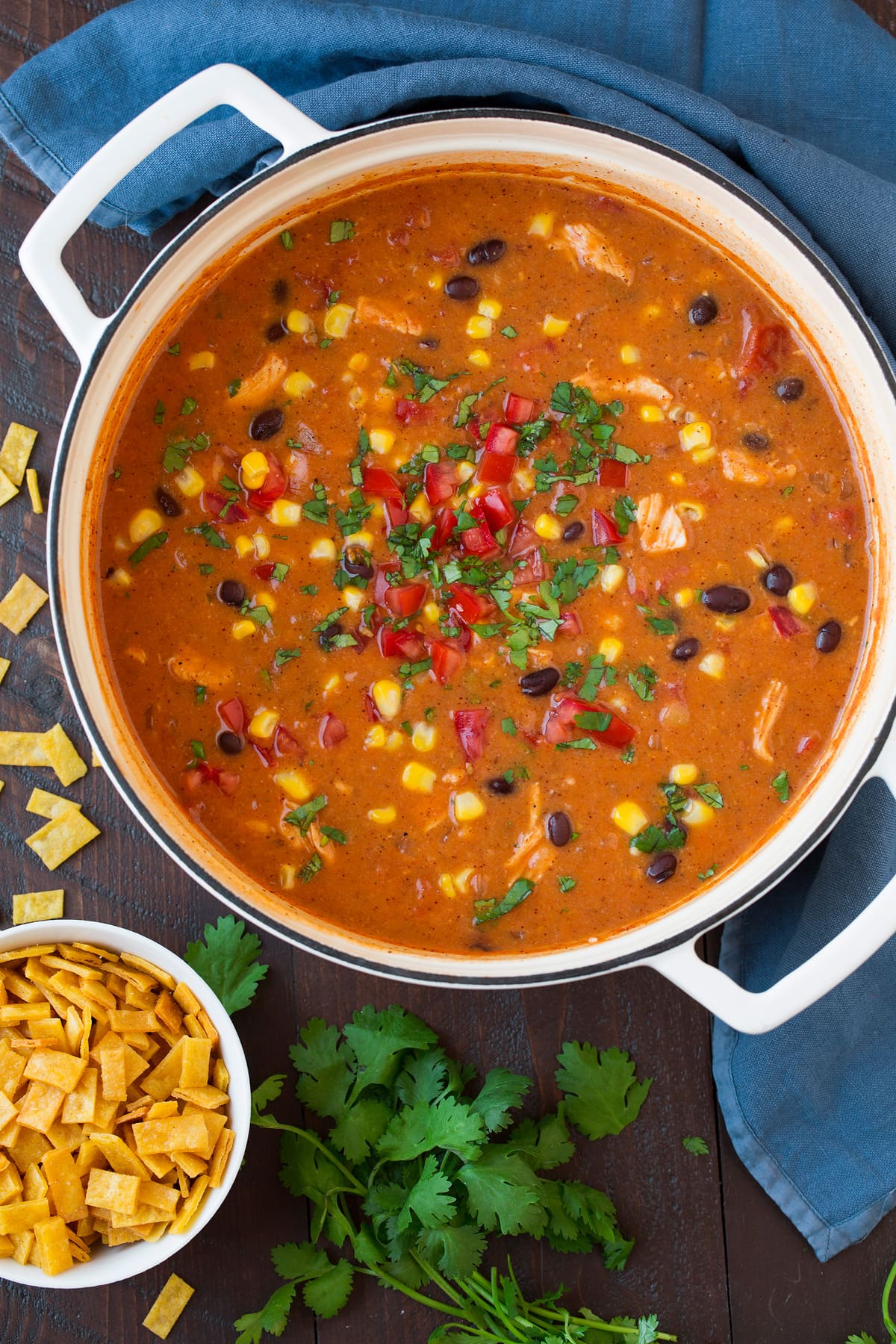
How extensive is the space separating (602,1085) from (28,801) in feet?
5.76

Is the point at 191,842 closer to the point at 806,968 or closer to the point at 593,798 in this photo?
the point at 593,798

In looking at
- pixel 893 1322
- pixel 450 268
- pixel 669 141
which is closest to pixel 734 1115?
pixel 893 1322

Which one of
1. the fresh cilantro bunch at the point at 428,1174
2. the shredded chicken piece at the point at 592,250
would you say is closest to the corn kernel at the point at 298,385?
the shredded chicken piece at the point at 592,250

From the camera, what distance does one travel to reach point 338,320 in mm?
2646

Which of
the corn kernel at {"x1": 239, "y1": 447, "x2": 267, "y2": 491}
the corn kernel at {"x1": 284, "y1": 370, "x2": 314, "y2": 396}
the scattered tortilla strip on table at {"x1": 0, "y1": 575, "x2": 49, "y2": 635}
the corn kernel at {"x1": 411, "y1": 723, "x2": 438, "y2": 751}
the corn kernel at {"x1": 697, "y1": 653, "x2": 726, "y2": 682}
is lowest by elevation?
the scattered tortilla strip on table at {"x1": 0, "y1": 575, "x2": 49, "y2": 635}

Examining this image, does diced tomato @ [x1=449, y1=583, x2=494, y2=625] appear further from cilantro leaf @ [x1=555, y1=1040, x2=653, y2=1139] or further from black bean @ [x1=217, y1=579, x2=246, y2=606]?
cilantro leaf @ [x1=555, y1=1040, x2=653, y2=1139]

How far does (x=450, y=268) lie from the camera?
8.73 ft

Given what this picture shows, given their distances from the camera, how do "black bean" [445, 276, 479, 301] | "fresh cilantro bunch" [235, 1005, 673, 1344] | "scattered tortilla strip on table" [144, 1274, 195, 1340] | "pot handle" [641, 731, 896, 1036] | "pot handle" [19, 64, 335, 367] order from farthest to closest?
"scattered tortilla strip on table" [144, 1274, 195, 1340]
"fresh cilantro bunch" [235, 1005, 673, 1344]
"black bean" [445, 276, 479, 301]
"pot handle" [641, 731, 896, 1036]
"pot handle" [19, 64, 335, 367]

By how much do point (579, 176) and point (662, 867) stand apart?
66.7 inches

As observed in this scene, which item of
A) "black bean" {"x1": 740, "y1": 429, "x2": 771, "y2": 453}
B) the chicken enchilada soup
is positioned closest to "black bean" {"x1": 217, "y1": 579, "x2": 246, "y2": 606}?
the chicken enchilada soup

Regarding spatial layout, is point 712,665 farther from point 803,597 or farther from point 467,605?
point 467,605

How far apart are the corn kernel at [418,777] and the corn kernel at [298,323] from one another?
1.08m

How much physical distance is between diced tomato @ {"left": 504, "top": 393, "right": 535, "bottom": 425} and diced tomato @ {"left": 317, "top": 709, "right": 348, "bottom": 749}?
842mm

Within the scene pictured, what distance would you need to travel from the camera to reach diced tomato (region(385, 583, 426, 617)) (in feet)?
8.77
